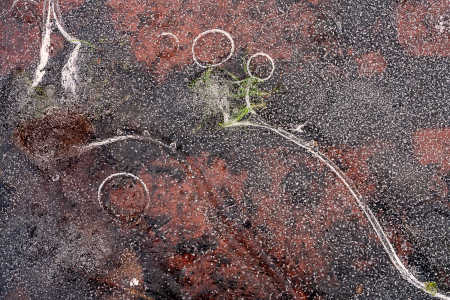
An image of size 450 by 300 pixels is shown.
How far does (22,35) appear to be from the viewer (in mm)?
4027

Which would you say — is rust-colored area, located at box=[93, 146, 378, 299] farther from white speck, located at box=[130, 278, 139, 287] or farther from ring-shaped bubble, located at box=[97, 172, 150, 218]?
white speck, located at box=[130, 278, 139, 287]

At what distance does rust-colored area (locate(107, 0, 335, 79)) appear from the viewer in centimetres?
394

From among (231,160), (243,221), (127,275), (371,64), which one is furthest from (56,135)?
(371,64)

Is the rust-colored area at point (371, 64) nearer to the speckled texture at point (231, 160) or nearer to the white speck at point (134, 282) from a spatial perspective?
the speckled texture at point (231, 160)

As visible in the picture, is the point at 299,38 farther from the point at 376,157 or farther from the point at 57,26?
the point at 57,26

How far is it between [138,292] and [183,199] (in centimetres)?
105

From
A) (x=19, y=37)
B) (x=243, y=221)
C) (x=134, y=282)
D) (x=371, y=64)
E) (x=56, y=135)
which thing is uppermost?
(x=371, y=64)

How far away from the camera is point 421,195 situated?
3.87 m

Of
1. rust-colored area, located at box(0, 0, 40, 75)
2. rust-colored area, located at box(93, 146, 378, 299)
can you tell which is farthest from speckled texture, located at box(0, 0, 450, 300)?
rust-colored area, located at box(0, 0, 40, 75)

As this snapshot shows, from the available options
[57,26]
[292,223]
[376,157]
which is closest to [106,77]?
[57,26]

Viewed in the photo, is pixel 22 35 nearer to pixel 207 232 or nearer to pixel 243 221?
pixel 207 232

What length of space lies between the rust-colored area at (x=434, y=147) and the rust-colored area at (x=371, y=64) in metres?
0.76

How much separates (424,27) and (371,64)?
67 cm

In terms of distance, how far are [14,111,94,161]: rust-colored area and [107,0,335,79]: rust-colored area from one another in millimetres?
950
